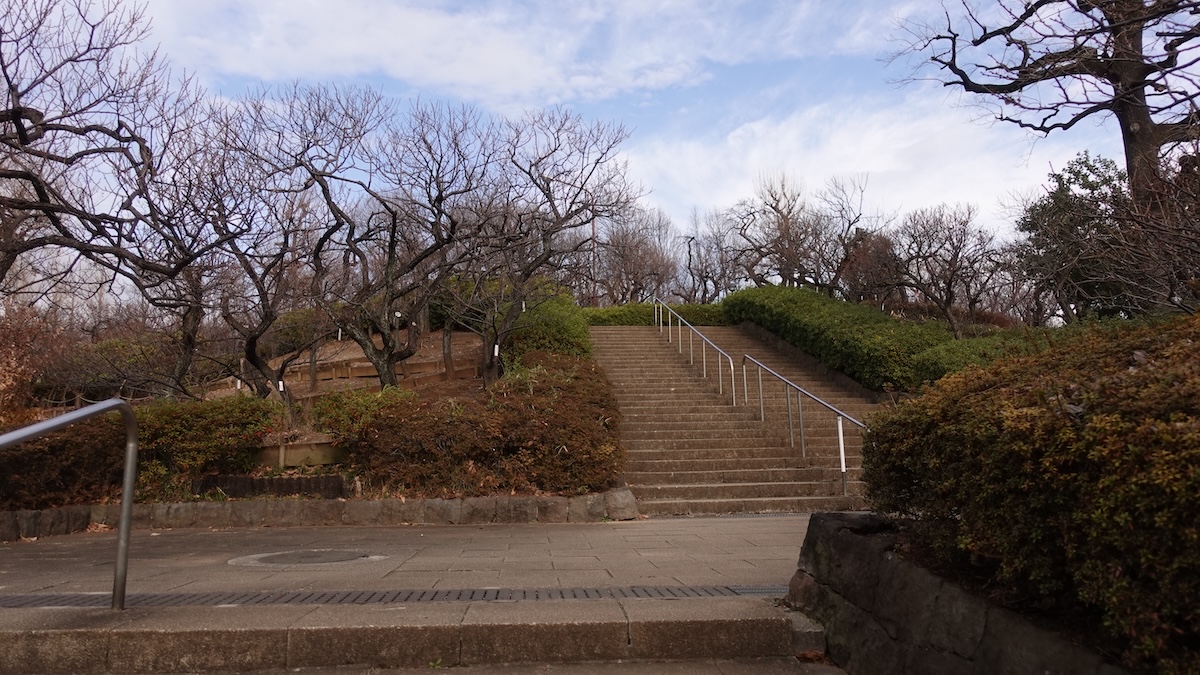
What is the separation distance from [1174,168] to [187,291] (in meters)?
11.8

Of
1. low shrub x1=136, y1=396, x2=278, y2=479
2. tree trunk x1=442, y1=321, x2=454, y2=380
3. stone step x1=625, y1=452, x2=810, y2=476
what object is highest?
tree trunk x1=442, y1=321, x2=454, y2=380

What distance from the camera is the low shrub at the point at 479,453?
31.3 ft

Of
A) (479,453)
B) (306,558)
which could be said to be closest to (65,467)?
(306,558)

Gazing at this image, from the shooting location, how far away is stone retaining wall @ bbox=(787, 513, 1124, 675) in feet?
8.22

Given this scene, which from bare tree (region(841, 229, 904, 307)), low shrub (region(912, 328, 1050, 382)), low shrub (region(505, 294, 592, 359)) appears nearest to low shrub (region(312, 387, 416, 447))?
low shrub (region(505, 294, 592, 359))

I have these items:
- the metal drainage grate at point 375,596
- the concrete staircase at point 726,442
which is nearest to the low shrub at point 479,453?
the concrete staircase at point 726,442

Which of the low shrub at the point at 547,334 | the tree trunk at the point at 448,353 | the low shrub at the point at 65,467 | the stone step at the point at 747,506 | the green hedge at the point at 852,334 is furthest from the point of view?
the tree trunk at the point at 448,353

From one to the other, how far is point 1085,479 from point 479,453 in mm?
8025

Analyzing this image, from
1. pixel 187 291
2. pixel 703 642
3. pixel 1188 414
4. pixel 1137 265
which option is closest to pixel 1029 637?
pixel 1188 414

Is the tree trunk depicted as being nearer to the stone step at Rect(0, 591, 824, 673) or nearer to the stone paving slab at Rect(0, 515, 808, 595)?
the stone paving slab at Rect(0, 515, 808, 595)

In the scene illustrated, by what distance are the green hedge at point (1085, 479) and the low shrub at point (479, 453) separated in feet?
21.0

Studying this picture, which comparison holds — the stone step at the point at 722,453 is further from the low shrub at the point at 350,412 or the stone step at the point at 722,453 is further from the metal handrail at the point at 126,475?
the metal handrail at the point at 126,475

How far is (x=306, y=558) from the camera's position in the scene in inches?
261

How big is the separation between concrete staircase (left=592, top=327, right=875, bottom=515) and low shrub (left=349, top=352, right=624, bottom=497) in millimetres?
1097
